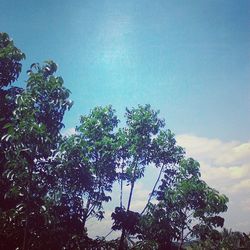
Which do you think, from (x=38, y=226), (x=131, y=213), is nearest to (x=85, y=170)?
(x=131, y=213)

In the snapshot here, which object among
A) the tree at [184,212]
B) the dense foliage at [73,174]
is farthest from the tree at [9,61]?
the tree at [184,212]

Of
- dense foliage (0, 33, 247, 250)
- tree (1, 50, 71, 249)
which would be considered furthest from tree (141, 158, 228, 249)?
tree (1, 50, 71, 249)

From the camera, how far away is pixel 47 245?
45.8ft

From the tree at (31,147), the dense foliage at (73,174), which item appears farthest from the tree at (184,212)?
the tree at (31,147)

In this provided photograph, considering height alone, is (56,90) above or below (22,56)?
below

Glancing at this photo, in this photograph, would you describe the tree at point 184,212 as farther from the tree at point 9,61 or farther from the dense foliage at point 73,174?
the tree at point 9,61

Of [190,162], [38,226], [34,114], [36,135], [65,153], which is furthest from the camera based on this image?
[190,162]

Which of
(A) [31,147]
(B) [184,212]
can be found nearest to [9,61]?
(A) [31,147]

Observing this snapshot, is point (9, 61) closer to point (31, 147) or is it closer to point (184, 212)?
point (31, 147)

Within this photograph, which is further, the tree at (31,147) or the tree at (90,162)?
the tree at (90,162)

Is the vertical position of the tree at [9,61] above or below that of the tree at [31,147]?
above

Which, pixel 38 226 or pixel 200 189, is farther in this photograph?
pixel 200 189

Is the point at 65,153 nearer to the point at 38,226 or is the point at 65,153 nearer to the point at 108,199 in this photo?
the point at 108,199

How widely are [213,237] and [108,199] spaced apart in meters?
7.87
